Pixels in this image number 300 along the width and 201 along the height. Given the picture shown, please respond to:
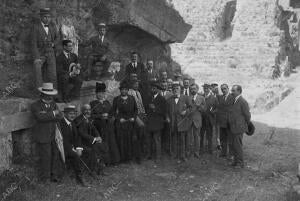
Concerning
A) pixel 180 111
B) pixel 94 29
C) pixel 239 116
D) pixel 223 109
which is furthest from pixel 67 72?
pixel 239 116

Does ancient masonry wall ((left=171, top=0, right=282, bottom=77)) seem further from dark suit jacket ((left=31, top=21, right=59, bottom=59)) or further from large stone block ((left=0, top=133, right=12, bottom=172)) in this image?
large stone block ((left=0, top=133, right=12, bottom=172))

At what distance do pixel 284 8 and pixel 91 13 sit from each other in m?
17.7

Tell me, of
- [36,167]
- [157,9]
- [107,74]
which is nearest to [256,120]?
[157,9]

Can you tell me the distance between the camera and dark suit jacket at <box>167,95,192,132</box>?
33.4ft

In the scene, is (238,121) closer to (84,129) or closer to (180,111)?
(180,111)

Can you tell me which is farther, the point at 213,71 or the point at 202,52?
the point at 202,52

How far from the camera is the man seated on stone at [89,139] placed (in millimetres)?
8492

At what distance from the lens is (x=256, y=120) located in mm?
15602

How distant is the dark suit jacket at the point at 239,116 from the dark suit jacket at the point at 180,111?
3.26 feet

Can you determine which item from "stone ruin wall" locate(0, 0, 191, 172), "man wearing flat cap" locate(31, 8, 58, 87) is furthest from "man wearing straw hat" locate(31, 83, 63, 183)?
"man wearing flat cap" locate(31, 8, 58, 87)

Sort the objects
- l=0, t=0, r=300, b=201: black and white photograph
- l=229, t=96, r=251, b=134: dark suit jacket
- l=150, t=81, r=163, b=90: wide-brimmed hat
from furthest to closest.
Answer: l=150, t=81, r=163, b=90: wide-brimmed hat < l=229, t=96, r=251, b=134: dark suit jacket < l=0, t=0, r=300, b=201: black and white photograph

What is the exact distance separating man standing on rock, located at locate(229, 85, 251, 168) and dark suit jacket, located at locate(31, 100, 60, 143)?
4019mm

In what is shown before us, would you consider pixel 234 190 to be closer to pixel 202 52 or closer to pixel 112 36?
pixel 112 36

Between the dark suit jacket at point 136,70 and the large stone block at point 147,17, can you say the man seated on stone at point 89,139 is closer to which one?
the dark suit jacket at point 136,70
